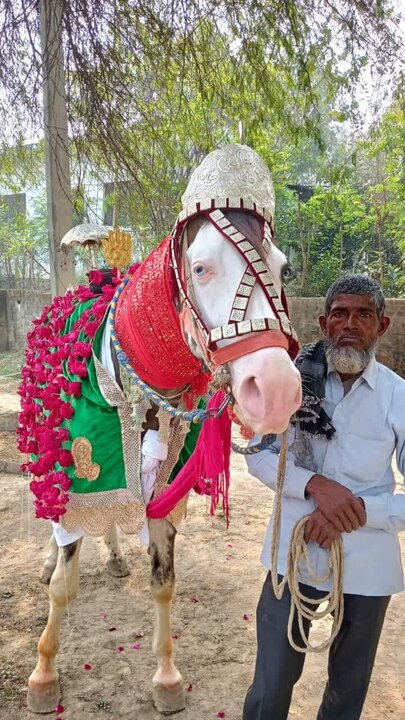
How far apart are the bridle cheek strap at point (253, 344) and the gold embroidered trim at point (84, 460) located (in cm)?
92

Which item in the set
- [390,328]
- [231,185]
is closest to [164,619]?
[231,185]

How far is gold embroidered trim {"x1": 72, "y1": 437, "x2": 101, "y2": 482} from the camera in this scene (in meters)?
2.01

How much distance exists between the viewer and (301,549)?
1.60 metres

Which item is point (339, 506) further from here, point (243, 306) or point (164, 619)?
point (164, 619)

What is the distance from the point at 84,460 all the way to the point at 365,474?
0.98 m

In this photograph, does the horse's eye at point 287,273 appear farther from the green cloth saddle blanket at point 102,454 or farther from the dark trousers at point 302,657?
the dark trousers at point 302,657

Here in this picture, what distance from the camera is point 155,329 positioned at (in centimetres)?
172

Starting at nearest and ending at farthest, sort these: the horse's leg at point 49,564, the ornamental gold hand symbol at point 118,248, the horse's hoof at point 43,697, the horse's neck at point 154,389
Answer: the horse's neck at point 154,389, the horse's hoof at point 43,697, the ornamental gold hand symbol at point 118,248, the horse's leg at point 49,564

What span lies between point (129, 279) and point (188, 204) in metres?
0.65

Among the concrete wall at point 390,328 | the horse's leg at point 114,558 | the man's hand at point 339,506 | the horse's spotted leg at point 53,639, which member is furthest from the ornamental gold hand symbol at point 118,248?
the concrete wall at point 390,328

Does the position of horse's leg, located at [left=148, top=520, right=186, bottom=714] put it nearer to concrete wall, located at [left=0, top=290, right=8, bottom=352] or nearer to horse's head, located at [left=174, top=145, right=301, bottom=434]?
horse's head, located at [left=174, top=145, right=301, bottom=434]

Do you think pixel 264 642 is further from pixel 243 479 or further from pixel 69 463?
pixel 243 479

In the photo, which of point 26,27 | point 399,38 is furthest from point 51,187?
point 399,38

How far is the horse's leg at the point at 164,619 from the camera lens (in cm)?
224
